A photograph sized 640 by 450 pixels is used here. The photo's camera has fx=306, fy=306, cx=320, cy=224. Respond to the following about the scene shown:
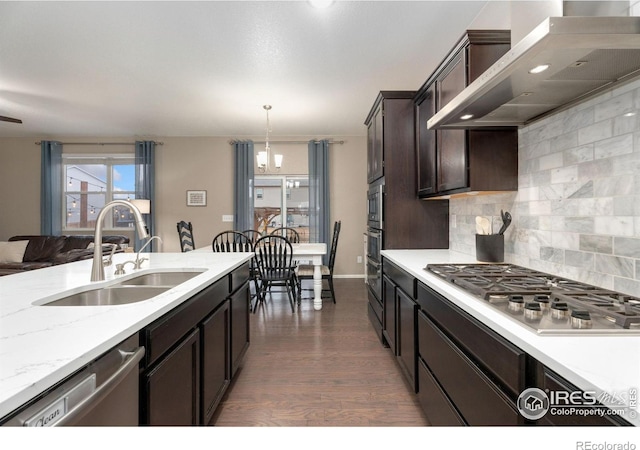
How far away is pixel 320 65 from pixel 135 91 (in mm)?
A: 2351

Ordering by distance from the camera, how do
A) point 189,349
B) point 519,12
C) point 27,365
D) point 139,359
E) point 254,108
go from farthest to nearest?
point 254,108
point 519,12
point 189,349
point 139,359
point 27,365

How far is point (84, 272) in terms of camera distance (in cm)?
162

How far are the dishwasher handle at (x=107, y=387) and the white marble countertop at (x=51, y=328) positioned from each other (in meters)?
0.07

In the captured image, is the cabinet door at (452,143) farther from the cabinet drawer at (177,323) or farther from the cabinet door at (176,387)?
the cabinet door at (176,387)

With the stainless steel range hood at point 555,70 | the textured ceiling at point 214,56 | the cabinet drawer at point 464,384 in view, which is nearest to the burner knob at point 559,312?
the cabinet drawer at point 464,384

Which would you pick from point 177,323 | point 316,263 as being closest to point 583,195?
point 177,323

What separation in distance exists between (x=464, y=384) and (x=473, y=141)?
1.36 m

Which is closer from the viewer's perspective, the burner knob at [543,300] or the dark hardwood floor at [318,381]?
the burner knob at [543,300]

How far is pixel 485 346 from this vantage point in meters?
0.99

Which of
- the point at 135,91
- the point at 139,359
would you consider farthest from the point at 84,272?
the point at 135,91

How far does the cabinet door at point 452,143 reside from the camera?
1.86 m

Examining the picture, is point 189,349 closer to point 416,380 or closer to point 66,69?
point 416,380

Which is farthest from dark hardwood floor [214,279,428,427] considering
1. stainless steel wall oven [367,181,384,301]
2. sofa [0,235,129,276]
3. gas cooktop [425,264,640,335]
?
sofa [0,235,129,276]

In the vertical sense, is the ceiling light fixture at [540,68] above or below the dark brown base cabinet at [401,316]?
above
